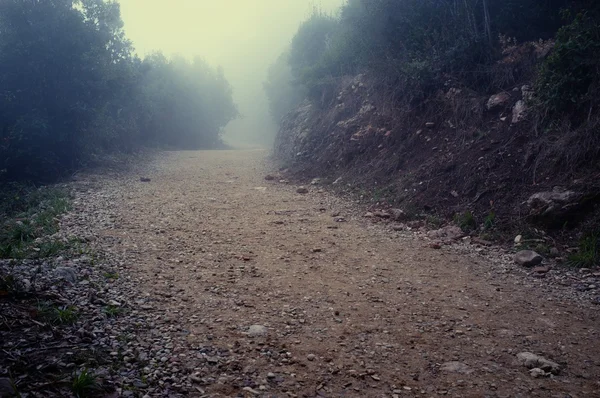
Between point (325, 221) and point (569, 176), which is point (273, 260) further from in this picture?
point (569, 176)

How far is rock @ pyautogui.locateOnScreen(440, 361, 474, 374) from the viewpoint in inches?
125

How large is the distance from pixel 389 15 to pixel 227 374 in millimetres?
13017

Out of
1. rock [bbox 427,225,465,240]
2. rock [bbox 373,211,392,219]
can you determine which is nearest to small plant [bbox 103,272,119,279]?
rock [bbox 427,225,465,240]

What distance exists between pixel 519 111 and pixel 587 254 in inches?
165

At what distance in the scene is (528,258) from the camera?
539cm

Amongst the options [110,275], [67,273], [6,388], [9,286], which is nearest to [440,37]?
[110,275]

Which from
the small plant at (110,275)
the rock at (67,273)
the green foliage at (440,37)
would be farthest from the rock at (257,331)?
the green foliage at (440,37)

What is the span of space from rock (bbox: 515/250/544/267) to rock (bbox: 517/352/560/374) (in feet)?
7.74

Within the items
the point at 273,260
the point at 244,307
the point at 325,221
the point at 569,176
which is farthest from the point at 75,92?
the point at 569,176

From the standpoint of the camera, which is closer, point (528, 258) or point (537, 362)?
point (537, 362)

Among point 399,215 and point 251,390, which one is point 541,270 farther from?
point 251,390

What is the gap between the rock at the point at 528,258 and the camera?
5.35 metres

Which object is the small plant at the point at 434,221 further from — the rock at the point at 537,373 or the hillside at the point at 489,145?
the rock at the point at 537,373

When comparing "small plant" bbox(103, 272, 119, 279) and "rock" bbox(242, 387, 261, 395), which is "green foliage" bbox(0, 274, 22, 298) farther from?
"rock" bbox(242, 387, 261, 395)
